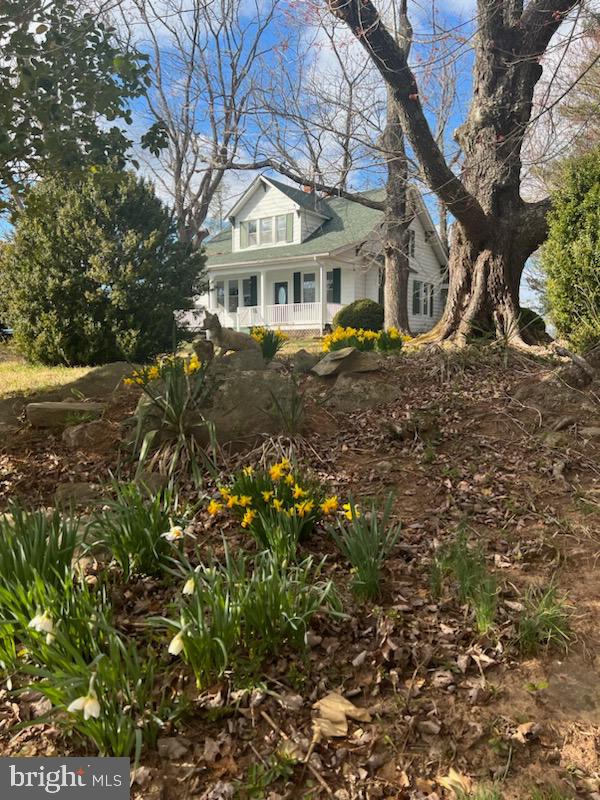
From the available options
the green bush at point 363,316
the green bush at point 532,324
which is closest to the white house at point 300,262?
the green bush at point 363,316

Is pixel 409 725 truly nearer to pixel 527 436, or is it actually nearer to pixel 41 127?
pixel 527 436

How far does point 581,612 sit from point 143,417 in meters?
2.85

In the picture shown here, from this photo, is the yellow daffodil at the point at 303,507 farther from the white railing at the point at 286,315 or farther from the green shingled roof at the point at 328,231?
the green shingled roof at the point at 328,231

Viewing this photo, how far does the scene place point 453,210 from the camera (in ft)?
21.1

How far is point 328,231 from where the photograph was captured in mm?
21797

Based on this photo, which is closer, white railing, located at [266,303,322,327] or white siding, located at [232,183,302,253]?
white railing, located at [266,303,322,327]

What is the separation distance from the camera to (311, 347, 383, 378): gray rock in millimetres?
5230

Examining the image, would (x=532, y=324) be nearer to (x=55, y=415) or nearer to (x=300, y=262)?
(x=55, y=415)

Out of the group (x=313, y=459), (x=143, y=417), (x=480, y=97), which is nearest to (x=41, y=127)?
(x=143, y=417)

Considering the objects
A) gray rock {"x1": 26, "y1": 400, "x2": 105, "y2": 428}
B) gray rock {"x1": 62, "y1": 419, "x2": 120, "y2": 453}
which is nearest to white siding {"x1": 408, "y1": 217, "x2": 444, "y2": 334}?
gray rock {"x1": 26, "y1": 400, "x2": 105, "y2": 428}

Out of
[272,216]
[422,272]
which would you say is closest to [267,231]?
[272,216]

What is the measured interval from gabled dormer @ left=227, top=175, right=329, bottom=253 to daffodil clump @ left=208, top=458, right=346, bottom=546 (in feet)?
66.5

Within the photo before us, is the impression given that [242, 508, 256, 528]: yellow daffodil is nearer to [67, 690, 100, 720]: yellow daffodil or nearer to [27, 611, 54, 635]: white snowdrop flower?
[27, 611, 54, 635]: white snowdrop flower

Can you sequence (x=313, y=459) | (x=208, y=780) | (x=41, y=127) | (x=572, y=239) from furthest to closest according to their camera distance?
1. (x=572, y=239)
2. (x=41, y=127)
3. (x=313, y=459)
4. (x=208, y=780)
